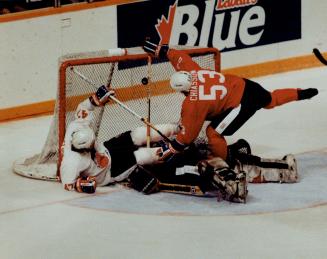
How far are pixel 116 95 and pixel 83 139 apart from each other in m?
0.88

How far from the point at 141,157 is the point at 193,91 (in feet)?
2.17

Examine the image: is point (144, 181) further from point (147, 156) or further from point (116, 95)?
point (116, 95)

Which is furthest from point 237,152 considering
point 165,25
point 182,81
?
point 165,25

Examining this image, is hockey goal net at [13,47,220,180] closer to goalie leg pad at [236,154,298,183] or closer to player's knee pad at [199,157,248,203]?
goalie leg pad at [236,154,298,183]

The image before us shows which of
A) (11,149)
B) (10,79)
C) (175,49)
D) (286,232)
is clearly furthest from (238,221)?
(10,79)

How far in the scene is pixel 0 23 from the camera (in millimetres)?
10938

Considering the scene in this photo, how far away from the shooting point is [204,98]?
887 cm

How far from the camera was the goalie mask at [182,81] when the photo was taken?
8859mm

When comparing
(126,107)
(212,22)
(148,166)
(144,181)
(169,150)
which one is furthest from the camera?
(212,22)

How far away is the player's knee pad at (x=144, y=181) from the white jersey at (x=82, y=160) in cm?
25

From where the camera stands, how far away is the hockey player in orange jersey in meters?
8.84

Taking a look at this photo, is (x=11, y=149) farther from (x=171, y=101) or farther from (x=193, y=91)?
(x=193, y=91)

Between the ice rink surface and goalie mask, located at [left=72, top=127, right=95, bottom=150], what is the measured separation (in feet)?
1.37

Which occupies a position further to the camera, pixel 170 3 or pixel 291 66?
pixel 291 66
